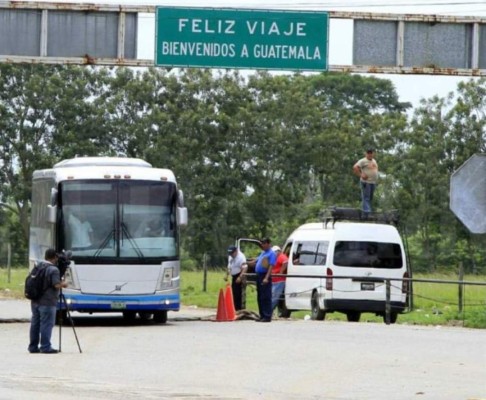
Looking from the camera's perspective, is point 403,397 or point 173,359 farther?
point 173,359

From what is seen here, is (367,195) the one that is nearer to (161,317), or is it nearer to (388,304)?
(388,304)

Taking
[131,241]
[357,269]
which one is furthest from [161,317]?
[357,269]

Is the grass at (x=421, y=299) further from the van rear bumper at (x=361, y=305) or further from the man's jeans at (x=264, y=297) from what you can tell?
the man's jeans at (x=264, y=297)

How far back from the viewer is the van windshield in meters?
31.4

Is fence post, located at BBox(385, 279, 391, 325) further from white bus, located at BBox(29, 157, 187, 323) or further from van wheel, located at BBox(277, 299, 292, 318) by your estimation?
white bus, located at BBox(29, 157, 187, 323)

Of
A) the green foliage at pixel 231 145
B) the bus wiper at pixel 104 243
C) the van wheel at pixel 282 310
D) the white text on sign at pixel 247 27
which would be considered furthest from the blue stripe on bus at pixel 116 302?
the green foliage at pixel 231 145

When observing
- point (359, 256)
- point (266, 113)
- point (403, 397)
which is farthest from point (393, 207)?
point (403, 397)

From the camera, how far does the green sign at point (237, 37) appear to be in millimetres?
27406

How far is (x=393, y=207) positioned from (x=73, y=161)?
28.4 m

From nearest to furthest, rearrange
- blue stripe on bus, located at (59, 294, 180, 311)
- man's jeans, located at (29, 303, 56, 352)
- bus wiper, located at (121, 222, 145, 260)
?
man's jeans, located at (29, 303, 56, 352) < blue stripe on bus, located at (59, 294, 180, 311) < bus wiper, located at (121, 222, 145, 260)

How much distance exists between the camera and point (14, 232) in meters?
68.6

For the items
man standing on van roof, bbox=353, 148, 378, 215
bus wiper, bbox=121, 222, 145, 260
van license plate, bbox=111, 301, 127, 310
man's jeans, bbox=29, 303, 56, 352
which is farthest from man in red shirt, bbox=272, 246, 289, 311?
man's jeans, bbox=29, 303, 56, 352

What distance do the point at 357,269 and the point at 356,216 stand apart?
136 centimetres

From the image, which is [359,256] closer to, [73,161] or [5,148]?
[73,161]
